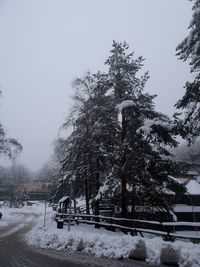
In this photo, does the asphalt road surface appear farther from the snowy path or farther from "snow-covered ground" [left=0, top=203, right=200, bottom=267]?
"snow-covered ground" [left=0, top=203, right=200, bottom=267]

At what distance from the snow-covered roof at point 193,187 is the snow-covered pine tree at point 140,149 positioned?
24.9 m

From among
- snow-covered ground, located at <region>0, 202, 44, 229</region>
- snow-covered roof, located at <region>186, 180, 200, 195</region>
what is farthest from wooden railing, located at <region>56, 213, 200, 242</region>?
snow-covered roof, located at <region>186, 180, 200, 195</region>

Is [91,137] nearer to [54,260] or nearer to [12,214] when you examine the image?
[54,260]

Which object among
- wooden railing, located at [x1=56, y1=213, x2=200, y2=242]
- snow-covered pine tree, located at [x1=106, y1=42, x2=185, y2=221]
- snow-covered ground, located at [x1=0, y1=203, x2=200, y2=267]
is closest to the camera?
snow-covered ground, located at [x1=0, y1=203, x2=200, y2=267]

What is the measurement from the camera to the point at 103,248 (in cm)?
1333

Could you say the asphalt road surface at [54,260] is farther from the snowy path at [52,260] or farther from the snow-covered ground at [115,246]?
the snow-covered ground at [115,246]

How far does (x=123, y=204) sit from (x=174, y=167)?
396 cm

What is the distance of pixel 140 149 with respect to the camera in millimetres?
19016

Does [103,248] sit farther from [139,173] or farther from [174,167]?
[174,167]

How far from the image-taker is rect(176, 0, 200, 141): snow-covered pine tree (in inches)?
576

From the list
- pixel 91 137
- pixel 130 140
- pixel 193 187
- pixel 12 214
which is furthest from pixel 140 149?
pixel 12 214

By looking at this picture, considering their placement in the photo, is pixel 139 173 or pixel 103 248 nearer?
pixel 103 248

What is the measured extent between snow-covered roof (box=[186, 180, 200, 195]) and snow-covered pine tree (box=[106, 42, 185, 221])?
982 inches

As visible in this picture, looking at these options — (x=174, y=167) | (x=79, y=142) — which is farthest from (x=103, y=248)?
(x=79, y=142)
